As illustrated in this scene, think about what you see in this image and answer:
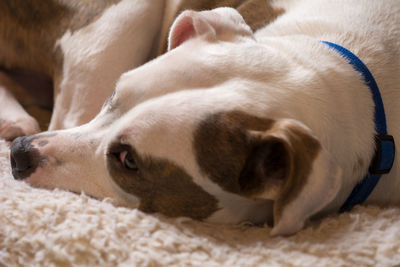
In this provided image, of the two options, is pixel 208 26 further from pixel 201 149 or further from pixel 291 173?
pixel 291 173

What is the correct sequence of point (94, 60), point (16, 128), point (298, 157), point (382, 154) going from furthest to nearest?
point (94, 60) < point (16, 128) < point (382, 154) < point (298, 157)

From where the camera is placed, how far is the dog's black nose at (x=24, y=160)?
5.07 ft

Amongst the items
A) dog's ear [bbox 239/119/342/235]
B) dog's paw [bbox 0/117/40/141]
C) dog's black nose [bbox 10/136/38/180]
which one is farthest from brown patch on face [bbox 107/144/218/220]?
dog's paw [bbox 0/117/40/141]

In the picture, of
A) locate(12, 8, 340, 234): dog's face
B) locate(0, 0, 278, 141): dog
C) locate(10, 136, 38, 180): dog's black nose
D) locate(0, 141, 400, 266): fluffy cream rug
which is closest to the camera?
locate(0, 141, 400, 266): fluffy cream rug

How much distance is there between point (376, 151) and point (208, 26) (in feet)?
2.16

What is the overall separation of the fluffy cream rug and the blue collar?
0.10 m

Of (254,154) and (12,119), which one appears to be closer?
(254,154)

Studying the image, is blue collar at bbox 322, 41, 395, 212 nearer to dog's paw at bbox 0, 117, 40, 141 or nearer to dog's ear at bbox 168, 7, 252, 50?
dog's ear at bbox 168, 7, 252, 50

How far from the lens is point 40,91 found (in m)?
2.50

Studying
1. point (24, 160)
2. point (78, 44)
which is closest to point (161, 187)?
point (24, 160)

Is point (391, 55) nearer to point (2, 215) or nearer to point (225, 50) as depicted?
point (225, 50)

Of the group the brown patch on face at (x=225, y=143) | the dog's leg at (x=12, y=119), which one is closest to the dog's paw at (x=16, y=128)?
the dog's leg at (x=12, y=119)

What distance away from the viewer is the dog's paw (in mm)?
1989

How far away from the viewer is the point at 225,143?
51.3 inches
